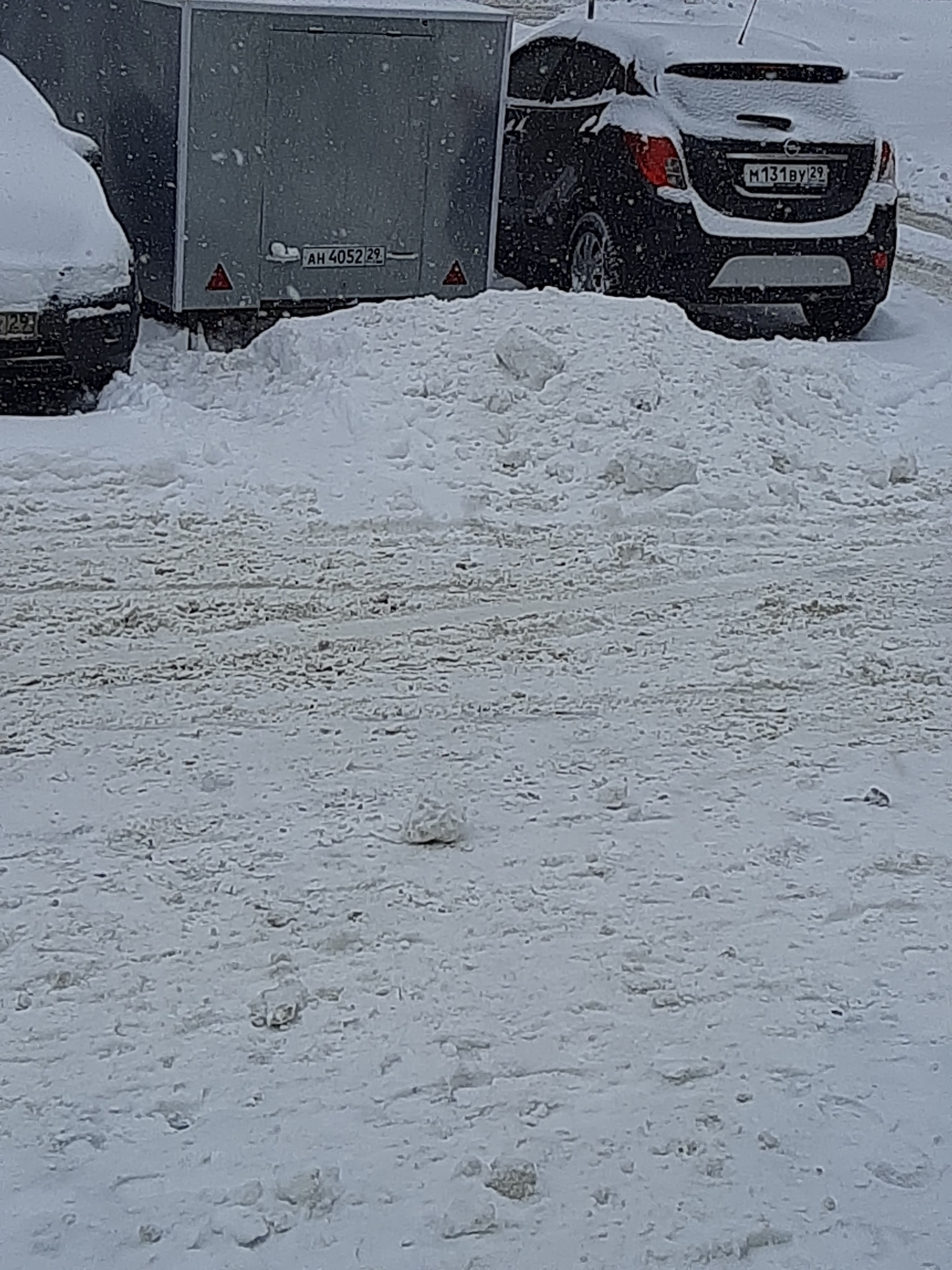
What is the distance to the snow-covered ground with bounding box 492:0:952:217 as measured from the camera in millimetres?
21141

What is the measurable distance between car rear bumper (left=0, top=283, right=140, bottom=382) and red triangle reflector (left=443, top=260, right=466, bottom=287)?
2901mm

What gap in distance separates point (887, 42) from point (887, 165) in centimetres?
1945

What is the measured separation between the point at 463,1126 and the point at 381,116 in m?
7.92

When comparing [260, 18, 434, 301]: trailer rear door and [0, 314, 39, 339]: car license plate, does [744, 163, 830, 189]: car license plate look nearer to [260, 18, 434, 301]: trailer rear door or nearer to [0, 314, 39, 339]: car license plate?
[260, 18, 434, 301]: trailer rear door

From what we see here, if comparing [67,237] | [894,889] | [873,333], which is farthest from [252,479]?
[873,333]

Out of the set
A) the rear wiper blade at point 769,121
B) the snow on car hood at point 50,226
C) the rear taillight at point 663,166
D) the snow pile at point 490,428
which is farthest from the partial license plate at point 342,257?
the rear wiper blade at point 769,121

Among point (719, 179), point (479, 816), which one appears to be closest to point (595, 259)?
point (719, 179)

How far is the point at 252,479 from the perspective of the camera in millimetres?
7508

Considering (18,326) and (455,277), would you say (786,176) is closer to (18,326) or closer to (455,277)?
(455,277)

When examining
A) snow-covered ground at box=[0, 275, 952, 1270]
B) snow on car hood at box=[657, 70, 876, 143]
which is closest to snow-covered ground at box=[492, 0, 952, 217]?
snow on car hood at box=[657, 70, 876, 143]

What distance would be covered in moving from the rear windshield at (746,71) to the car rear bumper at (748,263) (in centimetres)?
92

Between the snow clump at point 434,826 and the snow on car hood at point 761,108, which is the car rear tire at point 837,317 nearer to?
the snow on car hood at point 761,108

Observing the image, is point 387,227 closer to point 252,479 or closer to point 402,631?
point 252,479

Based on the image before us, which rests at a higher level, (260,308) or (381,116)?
(381,116)
